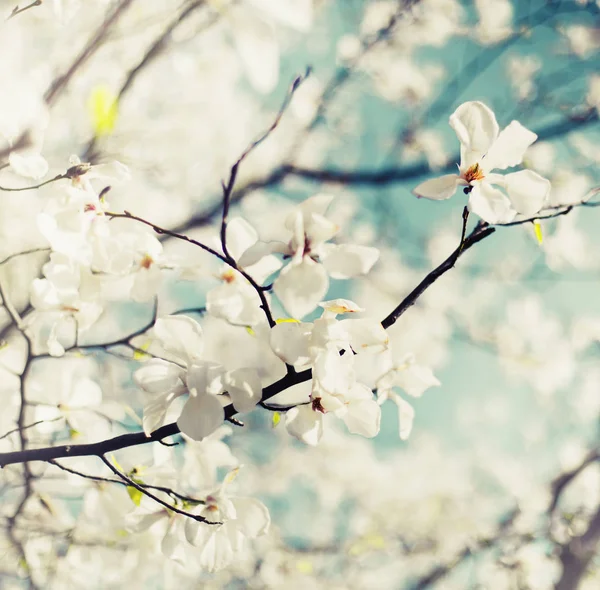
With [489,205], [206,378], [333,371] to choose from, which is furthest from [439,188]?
[206,378]

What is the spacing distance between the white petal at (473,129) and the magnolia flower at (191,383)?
Result: 17.6 inches

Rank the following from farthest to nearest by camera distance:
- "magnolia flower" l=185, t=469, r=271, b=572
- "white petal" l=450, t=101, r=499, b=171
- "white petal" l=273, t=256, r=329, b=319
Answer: "magnolia flower" l=185, t=469, r=271, b=572
"white petal" l=450, t=101, r=499, b=171
"white petal" l=273, t=256, r=329, b=319

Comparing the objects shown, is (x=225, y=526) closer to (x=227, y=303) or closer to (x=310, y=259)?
(x=227, y=303)

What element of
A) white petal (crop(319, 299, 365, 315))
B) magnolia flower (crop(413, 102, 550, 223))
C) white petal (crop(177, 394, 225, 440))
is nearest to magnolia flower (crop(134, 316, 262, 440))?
white petal (crop(177, 394, 225, 440))

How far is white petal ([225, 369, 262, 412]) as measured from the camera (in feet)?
2.33

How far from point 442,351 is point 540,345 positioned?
37.0 inches

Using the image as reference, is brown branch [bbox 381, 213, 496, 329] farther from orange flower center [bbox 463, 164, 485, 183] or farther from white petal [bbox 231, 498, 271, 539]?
white petal [bbox 231, 498, 271, 539]

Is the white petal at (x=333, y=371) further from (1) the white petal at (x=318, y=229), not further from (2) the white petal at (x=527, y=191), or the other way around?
(2) the white petal at (x=527, y=191)

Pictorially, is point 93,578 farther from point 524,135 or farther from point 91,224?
point 524,135

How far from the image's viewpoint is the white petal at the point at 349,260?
2.14ft

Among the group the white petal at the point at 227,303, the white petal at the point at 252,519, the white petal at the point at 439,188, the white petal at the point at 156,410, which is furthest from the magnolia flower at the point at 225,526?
the white petal at the point at 439,188

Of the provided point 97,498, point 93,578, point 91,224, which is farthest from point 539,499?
point 91,224

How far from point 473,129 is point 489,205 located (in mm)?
125

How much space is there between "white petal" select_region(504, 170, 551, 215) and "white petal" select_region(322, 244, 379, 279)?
244 millimetres
